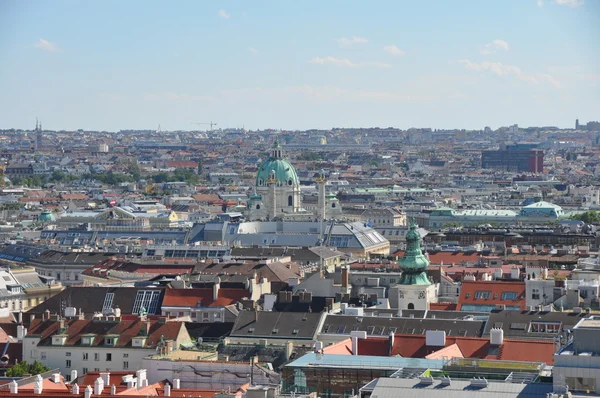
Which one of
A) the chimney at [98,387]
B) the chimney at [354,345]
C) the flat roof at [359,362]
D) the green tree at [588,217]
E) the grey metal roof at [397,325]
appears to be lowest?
the green tree at [588,217]

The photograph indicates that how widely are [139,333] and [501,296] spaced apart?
13587mm

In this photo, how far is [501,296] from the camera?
61.3 m

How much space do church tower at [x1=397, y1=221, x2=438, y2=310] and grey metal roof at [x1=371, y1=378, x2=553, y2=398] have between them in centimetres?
2510

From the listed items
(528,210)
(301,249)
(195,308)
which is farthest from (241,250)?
(528,210)

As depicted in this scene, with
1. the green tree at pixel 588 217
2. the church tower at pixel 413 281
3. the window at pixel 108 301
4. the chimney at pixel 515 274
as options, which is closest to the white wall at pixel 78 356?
the window at pixel 108 301

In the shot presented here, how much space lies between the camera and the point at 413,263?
2365 inches

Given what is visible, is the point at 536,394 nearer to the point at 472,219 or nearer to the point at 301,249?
the point at 301,249

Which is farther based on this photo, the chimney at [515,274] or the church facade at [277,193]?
the church facade at [277,193]

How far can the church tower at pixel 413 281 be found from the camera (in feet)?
196

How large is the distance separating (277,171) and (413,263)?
279ft

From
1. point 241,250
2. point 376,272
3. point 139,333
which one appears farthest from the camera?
point 241,250

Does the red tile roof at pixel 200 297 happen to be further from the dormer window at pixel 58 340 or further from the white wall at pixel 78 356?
the white wall at pixel 78 356

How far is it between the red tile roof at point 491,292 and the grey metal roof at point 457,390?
26.3m

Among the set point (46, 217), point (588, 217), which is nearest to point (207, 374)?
point (46, 217)
